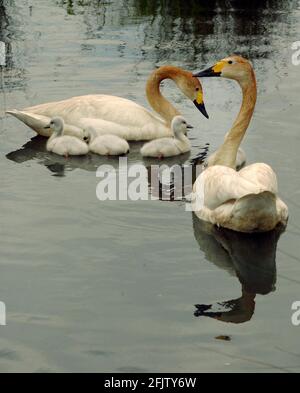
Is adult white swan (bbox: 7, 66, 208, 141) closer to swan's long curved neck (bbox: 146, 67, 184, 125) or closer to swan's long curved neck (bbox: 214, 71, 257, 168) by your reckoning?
swan's long curved neck (bbox: 146, 67, 184, 125)

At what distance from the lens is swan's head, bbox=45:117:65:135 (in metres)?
12.3

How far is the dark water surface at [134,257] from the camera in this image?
7.36 meters

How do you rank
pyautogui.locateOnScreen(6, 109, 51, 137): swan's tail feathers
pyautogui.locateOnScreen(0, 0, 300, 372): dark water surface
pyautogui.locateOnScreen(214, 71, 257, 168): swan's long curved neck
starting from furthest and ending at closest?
pyautogui.locateOnScreen(6, 109, 51, 137): swan's tail feathers
pyautogui.locateOnScreen(214, 71, 257, 168): swan's long curved neck
pyautogui.locateOnScreen(0, 0, 300, 372): dark water surface

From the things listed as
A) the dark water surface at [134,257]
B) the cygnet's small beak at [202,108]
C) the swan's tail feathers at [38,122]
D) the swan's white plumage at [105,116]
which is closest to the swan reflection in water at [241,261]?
the dark water surface at [134,257]

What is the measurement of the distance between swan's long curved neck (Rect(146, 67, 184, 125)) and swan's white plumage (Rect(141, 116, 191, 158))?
80 cm

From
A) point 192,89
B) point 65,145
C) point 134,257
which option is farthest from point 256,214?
point 192,89

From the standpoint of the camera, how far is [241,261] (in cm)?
911

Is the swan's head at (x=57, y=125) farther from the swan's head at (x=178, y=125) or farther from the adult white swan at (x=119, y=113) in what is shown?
the swan's head at (x=178, y=125)

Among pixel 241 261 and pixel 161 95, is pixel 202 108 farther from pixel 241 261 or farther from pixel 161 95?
pixel 241 261

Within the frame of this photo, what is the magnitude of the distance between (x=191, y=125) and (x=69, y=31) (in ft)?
17.4

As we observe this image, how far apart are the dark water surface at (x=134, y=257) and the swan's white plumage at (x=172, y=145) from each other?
18 cm

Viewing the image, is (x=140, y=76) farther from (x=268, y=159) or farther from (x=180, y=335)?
(x=180, y=335)

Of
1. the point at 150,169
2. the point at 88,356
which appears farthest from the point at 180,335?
the point at 150,169

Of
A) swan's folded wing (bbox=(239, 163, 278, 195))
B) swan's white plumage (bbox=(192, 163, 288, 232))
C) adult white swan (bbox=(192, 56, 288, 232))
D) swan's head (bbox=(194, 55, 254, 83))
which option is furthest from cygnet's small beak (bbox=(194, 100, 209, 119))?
swan's folded wing (bbox=(239, 163, 278, 195))
